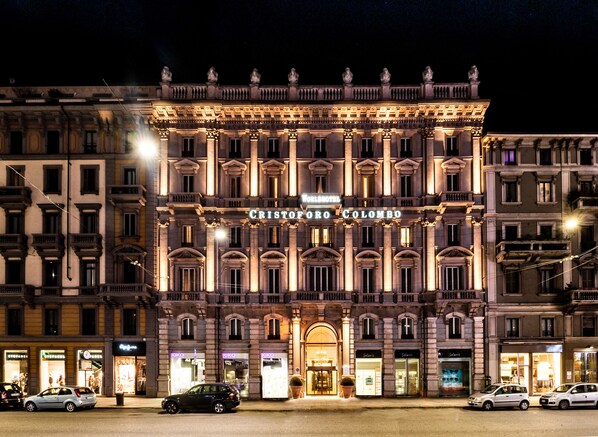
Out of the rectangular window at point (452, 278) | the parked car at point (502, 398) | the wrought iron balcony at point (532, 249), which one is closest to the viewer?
the parked car at point (502, 398)

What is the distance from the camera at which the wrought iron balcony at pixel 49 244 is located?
53750mm

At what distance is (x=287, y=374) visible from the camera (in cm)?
5397

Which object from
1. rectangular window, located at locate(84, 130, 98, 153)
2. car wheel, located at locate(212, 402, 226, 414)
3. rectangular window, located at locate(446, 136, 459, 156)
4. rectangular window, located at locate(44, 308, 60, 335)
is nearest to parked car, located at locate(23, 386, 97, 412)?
car wheel, located at locate(212, 402, 226, 414)

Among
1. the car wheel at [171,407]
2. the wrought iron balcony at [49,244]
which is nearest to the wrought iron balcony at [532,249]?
the car wheel at [171,407]

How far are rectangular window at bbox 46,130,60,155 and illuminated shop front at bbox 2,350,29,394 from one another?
1550 centimetres

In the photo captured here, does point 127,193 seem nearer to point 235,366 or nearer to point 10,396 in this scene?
point 235,366

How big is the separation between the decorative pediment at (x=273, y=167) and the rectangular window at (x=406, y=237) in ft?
34.3

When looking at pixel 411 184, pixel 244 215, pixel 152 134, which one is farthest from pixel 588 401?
pixel 152 134

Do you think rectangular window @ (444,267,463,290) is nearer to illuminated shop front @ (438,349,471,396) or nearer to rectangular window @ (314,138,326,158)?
illuminated shop front @ (438,349,471,396)

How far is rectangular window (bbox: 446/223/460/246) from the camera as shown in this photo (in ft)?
179

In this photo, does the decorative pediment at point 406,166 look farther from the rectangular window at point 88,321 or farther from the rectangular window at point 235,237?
the rectangular window at point 88,321

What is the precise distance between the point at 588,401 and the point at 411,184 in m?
20.2

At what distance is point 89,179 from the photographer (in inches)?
2176

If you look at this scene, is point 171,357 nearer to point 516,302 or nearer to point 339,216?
point 339,216
